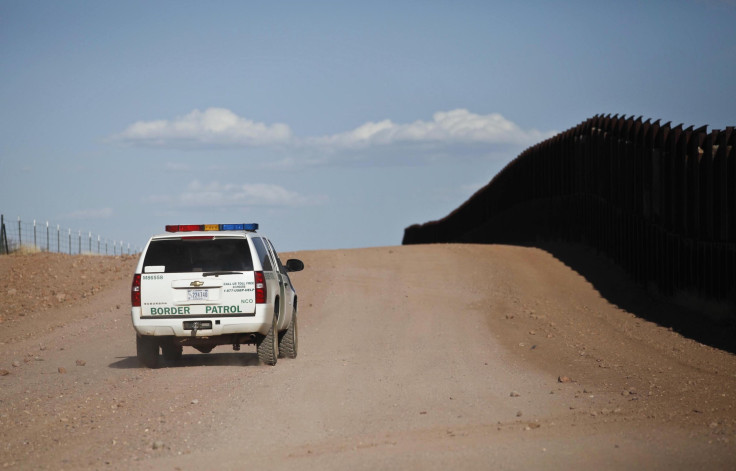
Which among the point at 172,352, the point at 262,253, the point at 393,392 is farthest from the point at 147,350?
the point at 393,392

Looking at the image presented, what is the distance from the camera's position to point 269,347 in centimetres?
1367

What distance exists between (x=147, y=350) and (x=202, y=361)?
150cm

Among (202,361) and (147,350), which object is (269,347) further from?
(202,361)

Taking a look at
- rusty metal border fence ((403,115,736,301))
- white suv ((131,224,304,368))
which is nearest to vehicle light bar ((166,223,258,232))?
white suv ((131,224,304,368))

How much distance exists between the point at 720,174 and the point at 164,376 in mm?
10608

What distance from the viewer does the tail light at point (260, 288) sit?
1333 cm

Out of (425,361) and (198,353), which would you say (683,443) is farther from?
(198,353)

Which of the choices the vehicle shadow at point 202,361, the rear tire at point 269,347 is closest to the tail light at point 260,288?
the rear tire at point 269,347

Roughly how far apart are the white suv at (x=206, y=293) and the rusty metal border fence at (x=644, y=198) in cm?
851

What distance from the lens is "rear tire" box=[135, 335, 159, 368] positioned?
45.2 ft

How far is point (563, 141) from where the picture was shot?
32344 millimetres

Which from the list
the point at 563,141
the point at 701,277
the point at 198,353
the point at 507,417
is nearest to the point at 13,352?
the point at 198,353

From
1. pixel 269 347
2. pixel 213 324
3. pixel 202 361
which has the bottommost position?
pixel 202 361

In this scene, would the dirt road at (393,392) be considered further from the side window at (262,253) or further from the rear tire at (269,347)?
the side window at (262,253)
